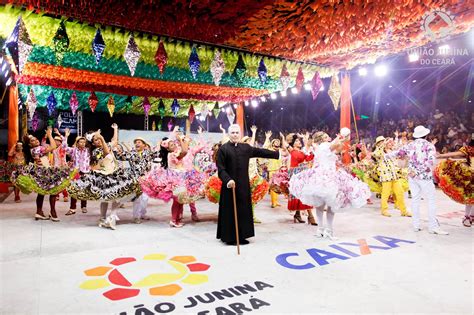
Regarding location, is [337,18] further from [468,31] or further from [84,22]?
[84,22]

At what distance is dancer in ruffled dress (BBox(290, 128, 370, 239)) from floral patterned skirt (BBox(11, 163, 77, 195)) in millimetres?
4872

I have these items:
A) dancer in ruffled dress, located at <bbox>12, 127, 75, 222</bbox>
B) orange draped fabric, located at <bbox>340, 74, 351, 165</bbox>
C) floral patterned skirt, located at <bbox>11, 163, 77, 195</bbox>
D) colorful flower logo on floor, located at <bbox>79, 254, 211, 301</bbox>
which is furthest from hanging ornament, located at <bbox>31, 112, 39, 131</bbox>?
colorful flower logo on floor, located at <bbox>79, 254, 211, 301</bbox>

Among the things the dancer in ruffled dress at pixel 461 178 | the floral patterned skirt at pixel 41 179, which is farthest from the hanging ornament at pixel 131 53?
the dancer in ruffled dress at pixel 461 178

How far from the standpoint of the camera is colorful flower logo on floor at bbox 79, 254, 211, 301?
11.5 ft

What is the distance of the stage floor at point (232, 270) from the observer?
3.14m

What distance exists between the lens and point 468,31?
8.33 meters

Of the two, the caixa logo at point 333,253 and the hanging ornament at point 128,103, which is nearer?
the caixa logo at point 333,253

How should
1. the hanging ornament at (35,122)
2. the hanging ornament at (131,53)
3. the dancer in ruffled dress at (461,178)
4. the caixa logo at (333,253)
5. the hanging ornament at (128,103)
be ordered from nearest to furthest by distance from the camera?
the caixa logo at (333,253)
the dancer in ruffled dress at (461,178)
the hanging ornament at (131,53)
the hanging ornament at (128,103)
the hanging ornament at (35,122)

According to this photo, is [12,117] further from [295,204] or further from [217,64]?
[295,204]

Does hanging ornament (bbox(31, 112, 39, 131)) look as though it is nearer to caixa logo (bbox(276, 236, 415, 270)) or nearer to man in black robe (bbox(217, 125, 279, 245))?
man in black robe (bbox(217, 125, 279, 245))

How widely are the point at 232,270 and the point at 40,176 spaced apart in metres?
4.96

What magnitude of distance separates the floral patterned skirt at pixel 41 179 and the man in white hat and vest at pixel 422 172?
6.68m

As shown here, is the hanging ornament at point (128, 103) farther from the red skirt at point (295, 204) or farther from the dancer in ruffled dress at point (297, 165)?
the red skirt at point (295, 204)

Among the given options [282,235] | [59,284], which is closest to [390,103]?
[282,235]
